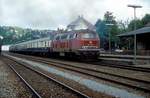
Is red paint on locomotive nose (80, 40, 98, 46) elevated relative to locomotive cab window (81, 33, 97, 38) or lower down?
lower down

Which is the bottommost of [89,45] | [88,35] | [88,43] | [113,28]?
[89,45]

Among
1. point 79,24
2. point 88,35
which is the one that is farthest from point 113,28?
point 88,35

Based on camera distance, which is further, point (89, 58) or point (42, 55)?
point (42, 55)

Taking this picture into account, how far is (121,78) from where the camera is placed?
59.0 ft

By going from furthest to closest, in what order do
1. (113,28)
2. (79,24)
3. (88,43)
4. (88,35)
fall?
(79,24) → (113,28) → (88,35) → (88,43)

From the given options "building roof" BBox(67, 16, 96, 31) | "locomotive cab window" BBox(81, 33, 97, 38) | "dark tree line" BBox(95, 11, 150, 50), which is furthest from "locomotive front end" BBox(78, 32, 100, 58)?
"building roof" BBox(67, 16, 96, 31)

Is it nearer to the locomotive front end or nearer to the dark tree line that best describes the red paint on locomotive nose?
the locomotive front end

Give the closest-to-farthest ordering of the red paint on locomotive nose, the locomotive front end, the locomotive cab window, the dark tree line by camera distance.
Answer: the locomotive front end
the red paint on locomotive nose
the locomotive cab window
the dark tree line

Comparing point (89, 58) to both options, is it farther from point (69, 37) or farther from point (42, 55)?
point (42, 55)

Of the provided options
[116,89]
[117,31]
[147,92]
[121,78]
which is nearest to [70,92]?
[116,89]

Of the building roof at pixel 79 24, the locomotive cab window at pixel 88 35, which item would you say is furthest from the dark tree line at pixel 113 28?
the locomotive cab window at pixel 88 35

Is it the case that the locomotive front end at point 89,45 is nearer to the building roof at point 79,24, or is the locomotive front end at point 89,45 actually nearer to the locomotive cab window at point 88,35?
the locomotive cab window at point 88,35

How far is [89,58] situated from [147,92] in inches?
851

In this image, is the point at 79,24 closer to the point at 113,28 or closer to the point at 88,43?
the point at 113,28
